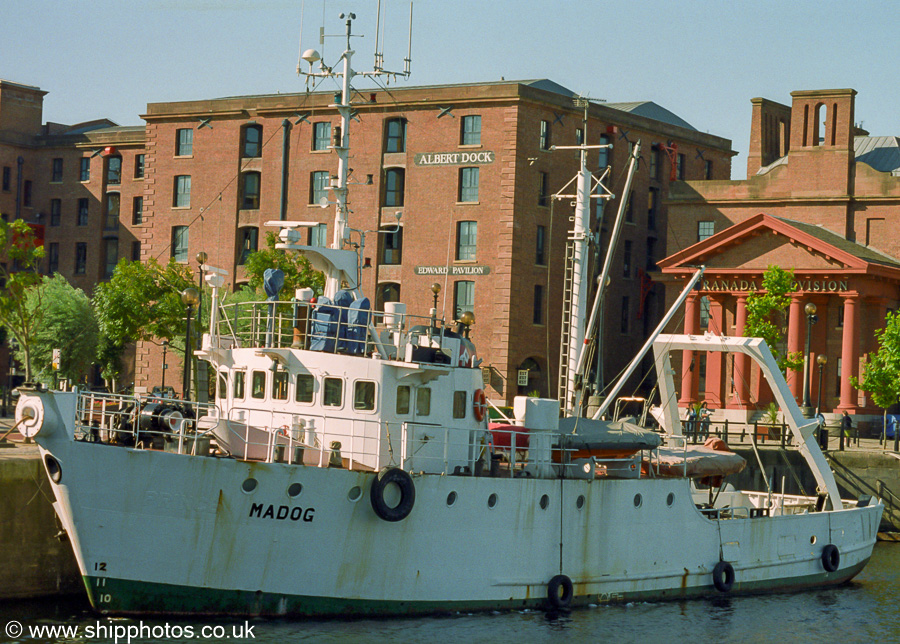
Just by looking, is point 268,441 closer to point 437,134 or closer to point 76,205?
point 437,134

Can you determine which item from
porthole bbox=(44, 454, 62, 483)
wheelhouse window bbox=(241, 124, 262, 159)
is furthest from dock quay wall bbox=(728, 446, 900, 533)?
wheelhouse window bbox=(241, 124, 262, 159)

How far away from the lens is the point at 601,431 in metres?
27.7

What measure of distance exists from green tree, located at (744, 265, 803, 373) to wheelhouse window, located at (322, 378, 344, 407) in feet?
112

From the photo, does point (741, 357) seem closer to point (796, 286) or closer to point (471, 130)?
point (796, 286)

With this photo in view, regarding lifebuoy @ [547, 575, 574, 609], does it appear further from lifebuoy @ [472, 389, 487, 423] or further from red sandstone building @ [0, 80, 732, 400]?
red sandstone building @ [0, 80, 732, 400]

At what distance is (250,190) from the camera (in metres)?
70.6

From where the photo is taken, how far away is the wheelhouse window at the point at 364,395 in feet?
80.8

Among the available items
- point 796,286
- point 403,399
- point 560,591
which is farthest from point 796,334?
point 403,399

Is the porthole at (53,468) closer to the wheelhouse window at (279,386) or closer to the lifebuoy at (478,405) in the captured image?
the wheelhouse window at (279,386)

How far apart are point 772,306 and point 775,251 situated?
6132 millimetres

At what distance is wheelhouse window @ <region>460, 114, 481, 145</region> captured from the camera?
63.9 m

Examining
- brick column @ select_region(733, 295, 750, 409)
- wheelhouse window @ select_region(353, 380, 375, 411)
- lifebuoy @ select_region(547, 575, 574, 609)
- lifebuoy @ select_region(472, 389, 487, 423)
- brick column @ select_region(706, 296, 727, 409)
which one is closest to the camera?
wheelhouse window @ select_region(353, 380, 375, 411)

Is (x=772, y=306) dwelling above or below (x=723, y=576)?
above

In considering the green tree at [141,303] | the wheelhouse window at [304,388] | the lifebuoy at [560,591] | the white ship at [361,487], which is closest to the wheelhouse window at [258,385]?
the white ship at [361,487]
